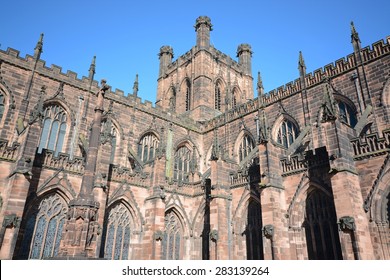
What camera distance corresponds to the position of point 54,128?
1848 cm

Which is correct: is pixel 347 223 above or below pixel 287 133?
below

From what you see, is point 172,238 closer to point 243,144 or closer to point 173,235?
point 173,235

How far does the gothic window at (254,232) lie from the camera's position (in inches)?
615

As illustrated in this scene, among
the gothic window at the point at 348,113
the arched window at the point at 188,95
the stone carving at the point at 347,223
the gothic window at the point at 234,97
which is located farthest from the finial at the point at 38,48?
the stone carving at the point at 347,223

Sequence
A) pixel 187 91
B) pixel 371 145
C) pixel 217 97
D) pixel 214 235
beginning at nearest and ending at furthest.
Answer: pixel 371 145, pixel 214 235, pixel 217 97, pixel 187 91

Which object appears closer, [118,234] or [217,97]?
[118,234]

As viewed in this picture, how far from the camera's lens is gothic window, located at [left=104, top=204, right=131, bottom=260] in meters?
15.6

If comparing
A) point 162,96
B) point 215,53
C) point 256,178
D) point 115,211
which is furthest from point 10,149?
point 215,53

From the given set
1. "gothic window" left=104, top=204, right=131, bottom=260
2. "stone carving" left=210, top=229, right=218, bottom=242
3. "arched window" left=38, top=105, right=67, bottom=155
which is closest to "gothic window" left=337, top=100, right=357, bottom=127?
"stone carving" left=210, top=229, right=218, bottom=242

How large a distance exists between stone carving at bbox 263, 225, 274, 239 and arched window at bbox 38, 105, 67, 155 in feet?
42.2

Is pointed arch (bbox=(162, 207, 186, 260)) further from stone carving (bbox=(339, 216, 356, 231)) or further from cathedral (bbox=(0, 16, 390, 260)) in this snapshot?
stone carving (bbox=(339, 216, 356, 231))

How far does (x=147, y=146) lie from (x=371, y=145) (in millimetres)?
15060

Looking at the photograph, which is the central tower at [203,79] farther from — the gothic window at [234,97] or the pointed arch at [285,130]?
the pointed arch at [285,130]

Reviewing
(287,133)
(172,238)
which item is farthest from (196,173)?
(287,133)
